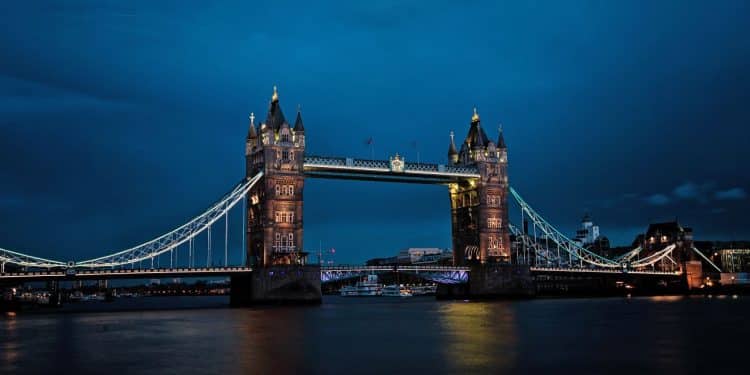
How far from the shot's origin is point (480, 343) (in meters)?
35.7

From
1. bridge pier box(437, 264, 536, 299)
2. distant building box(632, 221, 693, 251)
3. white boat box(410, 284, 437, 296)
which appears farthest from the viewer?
white boat box(410, 284, 437, 296)

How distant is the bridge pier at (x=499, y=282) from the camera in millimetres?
96562

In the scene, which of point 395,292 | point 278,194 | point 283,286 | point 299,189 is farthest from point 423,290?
point 283,286

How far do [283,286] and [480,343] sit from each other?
4712 centimetres

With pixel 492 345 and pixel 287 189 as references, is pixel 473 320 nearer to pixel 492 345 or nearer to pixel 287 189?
pixel 492 345

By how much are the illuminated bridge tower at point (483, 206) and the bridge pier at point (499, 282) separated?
2.28 meters

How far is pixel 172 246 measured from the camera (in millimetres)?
79250

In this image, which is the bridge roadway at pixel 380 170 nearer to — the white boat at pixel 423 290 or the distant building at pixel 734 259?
the distant building at pixel 734 259

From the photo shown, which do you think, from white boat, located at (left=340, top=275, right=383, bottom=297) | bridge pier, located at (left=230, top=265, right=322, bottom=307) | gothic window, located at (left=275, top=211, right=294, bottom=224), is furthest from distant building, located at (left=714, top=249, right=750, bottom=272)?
gothic window, located at (left=275, top=211, right=294, bottom=224)

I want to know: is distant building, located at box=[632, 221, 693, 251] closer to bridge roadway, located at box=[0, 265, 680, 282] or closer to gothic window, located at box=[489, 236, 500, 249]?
gothic window, located at box=[489, 236, 500, 249]

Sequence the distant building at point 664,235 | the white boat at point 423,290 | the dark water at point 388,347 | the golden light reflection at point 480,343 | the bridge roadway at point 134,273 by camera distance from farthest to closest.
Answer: the white boat at point 423,290
the distant building at point 664,235
the bridge roadway at point 134,273
the golden light reflection at point 480,343
the dark water at point 388,347

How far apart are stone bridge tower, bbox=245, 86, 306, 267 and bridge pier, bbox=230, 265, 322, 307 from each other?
2401mm

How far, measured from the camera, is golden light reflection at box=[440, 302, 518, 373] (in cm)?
2814

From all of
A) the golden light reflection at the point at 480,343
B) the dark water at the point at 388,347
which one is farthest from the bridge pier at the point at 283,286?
the golden light reflection at the point at 480,343
